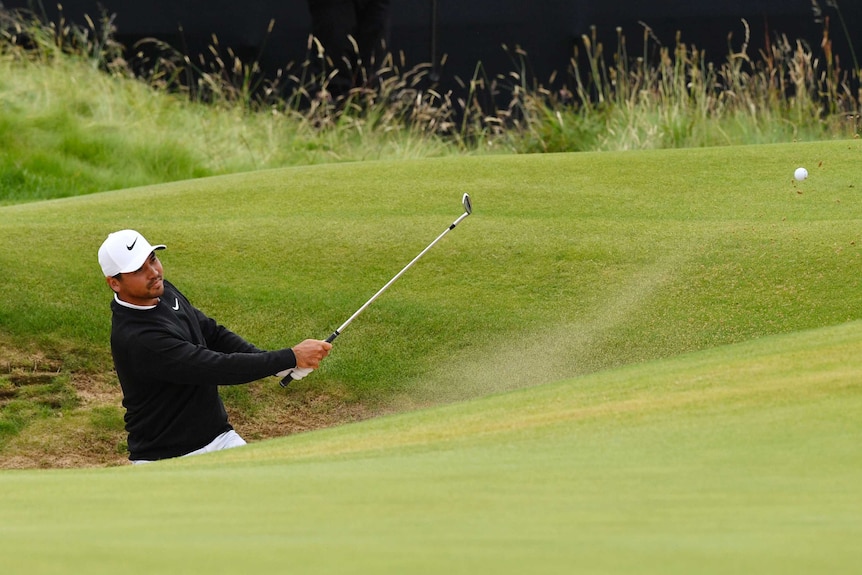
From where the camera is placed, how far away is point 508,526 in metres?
2.02

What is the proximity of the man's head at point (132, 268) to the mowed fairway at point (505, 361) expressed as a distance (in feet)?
3.42

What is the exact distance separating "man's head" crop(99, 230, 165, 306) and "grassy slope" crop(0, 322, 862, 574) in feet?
3.22

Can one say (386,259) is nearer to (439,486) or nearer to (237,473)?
(237,473)

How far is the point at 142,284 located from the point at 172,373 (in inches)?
15.5

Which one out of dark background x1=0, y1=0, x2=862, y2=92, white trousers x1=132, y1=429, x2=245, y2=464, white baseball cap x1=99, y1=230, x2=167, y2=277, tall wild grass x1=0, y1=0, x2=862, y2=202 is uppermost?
white baseball cap x1=99, y1=230, x2=167, y2=277

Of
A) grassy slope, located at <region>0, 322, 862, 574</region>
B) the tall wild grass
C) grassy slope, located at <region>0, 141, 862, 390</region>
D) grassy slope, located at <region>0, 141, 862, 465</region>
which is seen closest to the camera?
grassy slope, located at <region>0, 322, 862, 574</region>

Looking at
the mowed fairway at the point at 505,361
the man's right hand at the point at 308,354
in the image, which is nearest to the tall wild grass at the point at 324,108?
the mowed fairway at the point at 505,361

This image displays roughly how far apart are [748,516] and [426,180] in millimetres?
7776

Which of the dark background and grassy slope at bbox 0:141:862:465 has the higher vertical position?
the dark background

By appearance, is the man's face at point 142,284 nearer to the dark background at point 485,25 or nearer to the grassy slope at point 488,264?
the grassy slope at point 488,264

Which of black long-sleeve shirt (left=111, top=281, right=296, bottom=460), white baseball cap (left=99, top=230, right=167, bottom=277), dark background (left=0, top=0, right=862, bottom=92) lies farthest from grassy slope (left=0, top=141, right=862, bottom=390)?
dark background (left=0, top=0, right=862, bottom=92)

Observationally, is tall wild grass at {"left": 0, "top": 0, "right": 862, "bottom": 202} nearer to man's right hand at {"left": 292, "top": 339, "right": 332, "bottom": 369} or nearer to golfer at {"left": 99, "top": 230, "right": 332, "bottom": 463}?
golfer at {"left": 99, "top": 230, "right": 332, "bottom": 463}

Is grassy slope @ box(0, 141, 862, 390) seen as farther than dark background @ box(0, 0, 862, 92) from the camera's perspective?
No

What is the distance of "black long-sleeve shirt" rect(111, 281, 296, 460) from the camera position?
495 centimetres
